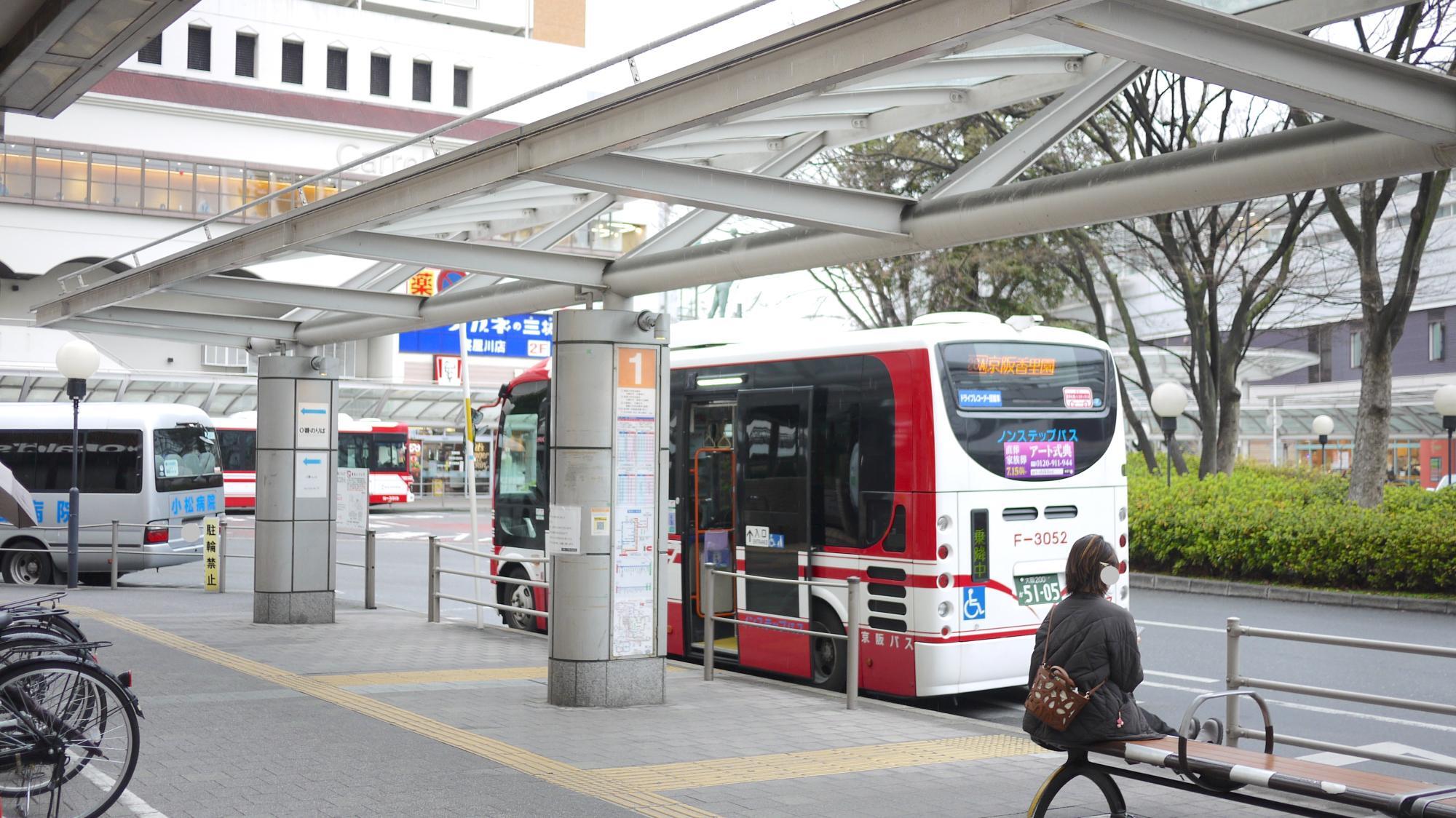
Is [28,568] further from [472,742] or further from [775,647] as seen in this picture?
[472,742]

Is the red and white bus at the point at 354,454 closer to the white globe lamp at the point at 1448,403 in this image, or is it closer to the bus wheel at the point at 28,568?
the bus wheel at the point at 28,568

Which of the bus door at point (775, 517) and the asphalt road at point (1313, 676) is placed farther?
the bus door at point (775, 517)

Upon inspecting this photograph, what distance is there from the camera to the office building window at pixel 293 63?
48906 mm

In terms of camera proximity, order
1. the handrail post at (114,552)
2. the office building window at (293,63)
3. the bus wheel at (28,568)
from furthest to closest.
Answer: the office building window at (293,63), the bus wheel at (28,568), the handrail post at (114,552)

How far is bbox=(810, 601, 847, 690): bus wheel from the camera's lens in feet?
36.3

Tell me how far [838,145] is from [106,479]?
18.1 metres

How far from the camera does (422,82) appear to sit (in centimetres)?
5225

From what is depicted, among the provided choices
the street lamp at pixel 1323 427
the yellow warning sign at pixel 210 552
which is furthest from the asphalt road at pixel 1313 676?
the street lamp at pixel 1323 427

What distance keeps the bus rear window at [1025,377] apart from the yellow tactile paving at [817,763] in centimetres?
277

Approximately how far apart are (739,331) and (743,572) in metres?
2.65

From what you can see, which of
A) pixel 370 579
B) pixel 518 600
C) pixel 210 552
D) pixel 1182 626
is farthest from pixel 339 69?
pixel 1182 626

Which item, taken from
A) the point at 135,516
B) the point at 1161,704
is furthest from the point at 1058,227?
the point at 135,516

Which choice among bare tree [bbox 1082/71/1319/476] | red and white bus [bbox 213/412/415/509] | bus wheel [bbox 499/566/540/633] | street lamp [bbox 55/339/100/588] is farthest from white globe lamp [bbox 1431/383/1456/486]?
red and white bus [bbox 213/412/415/509]

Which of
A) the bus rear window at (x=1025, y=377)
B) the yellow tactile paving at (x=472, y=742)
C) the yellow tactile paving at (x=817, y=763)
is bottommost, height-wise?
the yellow tactile paving at (x=817, y=763)
